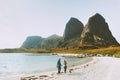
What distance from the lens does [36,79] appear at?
3212 cm

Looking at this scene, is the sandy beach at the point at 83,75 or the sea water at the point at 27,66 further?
the sea water at the point at 27,66

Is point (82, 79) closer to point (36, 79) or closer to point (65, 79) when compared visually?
point (65, 79)

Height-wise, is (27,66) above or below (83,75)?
below

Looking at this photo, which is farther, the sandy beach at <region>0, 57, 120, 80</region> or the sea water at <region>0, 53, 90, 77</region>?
the sea water at <region>0, 53, 90, 77</region>

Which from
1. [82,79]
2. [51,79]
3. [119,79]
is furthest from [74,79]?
[119,79]

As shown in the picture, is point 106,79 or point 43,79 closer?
point 106,79

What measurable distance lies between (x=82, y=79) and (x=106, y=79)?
9.05 feet

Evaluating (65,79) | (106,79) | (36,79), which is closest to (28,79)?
(36,79)

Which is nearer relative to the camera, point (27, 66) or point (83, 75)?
point (83, 75)

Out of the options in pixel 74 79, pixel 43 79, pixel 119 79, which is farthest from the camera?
pixel 43 79

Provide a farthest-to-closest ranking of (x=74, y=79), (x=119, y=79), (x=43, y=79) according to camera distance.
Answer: (x=43, y=79) < (x=74, y=79) < (x=119, y=79)

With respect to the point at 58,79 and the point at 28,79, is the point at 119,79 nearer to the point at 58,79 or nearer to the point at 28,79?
the point at 58,79

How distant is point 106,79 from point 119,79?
4.55 ft

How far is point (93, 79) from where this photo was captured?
1110 inches
